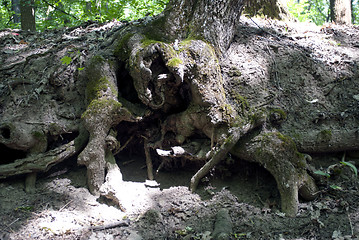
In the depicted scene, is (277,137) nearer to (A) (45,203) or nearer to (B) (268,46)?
(B) (268,46)

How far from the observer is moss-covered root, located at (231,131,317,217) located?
10.3 feet

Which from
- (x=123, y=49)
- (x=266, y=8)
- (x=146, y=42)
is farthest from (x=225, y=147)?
(x=266, y=8)

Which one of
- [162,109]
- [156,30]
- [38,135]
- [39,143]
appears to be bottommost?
[39,143]

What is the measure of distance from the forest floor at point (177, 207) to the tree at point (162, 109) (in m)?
0.18

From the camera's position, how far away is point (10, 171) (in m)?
3.31

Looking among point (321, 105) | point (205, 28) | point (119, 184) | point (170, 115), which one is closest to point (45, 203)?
point (119, 184)

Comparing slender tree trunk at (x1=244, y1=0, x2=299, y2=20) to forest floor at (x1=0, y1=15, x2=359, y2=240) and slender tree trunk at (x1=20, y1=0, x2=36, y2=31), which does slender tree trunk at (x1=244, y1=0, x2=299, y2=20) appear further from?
slender tree trunk at (x1=20, y1=0, x2=36, y2=31)

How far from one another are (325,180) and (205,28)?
2.79 m

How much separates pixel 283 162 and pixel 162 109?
182 cm

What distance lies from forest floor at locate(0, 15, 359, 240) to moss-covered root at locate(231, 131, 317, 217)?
134 mm

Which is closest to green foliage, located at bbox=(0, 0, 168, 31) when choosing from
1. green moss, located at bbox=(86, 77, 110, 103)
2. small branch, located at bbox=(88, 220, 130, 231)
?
green moss, located at bbox=(86, 77, 110, 103)

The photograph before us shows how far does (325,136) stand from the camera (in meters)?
3.51

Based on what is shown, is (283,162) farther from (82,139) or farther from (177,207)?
(82,139)

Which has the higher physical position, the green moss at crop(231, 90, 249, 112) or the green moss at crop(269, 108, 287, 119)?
the green moss at crop(231, 90, 249, 112)
